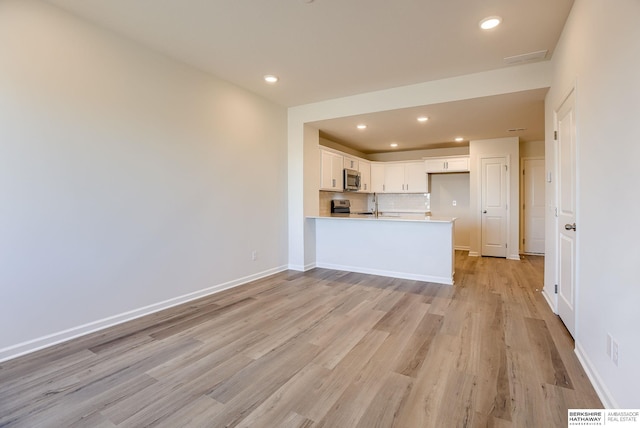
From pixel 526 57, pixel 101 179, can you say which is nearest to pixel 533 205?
pixel 526 57

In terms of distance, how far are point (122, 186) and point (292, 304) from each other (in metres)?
2.07

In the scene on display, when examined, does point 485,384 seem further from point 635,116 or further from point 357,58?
point 357,58

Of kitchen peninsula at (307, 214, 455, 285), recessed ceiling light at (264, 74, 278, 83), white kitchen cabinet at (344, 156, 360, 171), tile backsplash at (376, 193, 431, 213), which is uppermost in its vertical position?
recessed ceiling light at (264, 74, 278, 83)

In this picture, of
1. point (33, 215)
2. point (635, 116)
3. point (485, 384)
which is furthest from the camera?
point (33, 215)

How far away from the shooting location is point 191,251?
3.48m

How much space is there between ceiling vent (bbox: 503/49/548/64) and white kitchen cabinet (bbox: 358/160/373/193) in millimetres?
3725

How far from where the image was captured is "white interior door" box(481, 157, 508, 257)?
6.03 metres

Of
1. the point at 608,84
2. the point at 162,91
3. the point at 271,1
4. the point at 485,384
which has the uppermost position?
the point at 271,1

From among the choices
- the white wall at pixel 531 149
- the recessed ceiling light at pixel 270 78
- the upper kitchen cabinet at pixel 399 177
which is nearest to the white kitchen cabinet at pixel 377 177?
the upper kitchen cabinet at pixel 399 177

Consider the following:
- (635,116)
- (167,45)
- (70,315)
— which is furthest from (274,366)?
(167,45)

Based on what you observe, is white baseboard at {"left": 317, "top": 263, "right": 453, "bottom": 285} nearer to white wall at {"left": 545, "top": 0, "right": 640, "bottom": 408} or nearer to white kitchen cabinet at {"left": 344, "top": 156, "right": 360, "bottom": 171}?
white wall at {"left": 545, "top": 0, "right": 640, "bottom": 408}

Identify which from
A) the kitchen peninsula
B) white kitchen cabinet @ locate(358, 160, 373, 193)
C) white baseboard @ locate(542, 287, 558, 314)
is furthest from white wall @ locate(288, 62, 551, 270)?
white baseboard @ locate(542, 287, 558, 314)

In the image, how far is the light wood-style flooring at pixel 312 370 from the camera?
64.0 inches

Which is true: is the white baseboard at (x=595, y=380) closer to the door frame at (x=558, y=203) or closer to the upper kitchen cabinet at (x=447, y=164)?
the door frame at (x=558, y=203)
